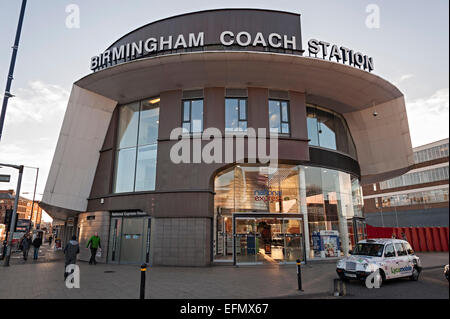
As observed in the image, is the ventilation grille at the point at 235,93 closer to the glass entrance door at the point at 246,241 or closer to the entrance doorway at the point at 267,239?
the entrance doorway at the point at 267,239

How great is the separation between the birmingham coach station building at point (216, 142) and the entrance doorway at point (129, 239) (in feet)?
0.27

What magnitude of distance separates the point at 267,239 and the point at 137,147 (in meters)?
10.5

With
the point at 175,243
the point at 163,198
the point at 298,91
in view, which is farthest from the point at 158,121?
the point at 298,91

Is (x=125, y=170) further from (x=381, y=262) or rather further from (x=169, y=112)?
(x=381, y=262)

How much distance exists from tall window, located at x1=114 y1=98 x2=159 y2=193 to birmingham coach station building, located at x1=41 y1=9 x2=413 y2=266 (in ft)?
0.27

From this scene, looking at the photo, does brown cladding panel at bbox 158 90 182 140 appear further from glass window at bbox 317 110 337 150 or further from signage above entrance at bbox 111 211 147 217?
glass window at bbox 317 110 337 150

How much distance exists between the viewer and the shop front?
17125 mm

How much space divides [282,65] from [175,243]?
12282 millimetres

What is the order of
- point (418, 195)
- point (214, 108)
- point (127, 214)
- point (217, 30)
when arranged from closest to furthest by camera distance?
point (214, 108)
point (127, 214)
point (217, 30)
point (418, 195)

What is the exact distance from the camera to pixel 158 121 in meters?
18.8

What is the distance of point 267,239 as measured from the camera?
1731 centimetres

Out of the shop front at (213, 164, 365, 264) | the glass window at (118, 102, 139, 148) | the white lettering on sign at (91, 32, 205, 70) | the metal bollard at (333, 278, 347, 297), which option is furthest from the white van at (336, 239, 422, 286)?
the glass window at (118, 102, 139, 148)

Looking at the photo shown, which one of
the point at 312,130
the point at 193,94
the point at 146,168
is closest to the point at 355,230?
the point at 312,130

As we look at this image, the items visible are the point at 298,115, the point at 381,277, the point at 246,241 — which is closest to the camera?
the point at 381,277
